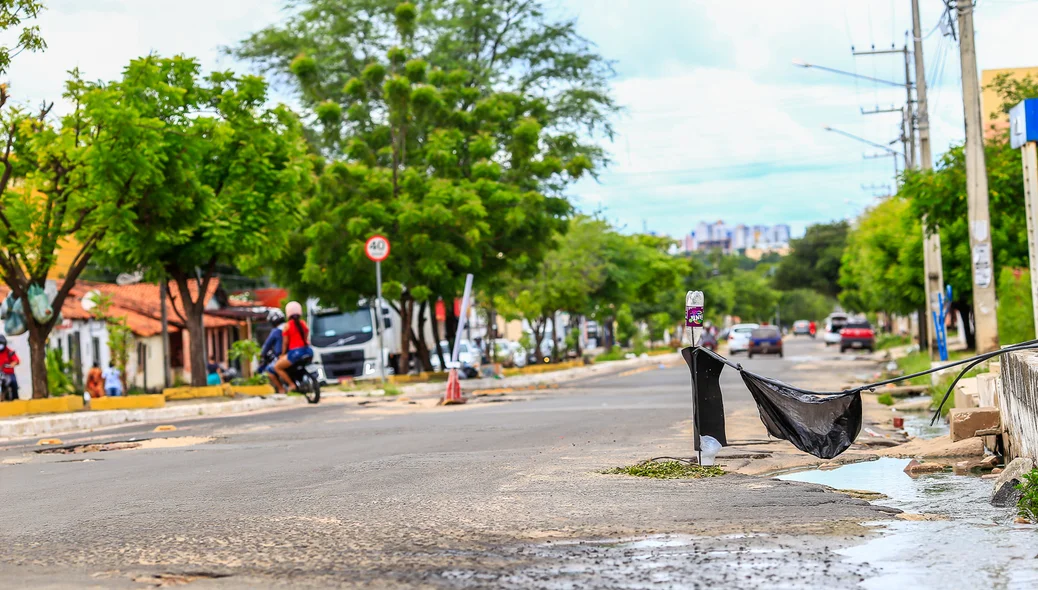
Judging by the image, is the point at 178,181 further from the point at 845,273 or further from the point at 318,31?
the point at 845,273

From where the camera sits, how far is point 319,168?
112 feet

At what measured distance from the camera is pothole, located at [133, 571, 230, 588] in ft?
20.6

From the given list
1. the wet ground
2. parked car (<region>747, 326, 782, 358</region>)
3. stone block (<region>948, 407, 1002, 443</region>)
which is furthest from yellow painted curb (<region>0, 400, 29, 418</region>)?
parked car (<region>747, 326, 782, 358</region>)

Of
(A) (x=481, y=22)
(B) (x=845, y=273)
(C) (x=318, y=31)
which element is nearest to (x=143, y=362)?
(C) (x=318, y=31)

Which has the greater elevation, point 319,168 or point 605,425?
point 319,168

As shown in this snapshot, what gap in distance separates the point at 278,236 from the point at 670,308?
55657mm

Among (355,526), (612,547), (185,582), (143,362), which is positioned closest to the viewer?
(185,582)

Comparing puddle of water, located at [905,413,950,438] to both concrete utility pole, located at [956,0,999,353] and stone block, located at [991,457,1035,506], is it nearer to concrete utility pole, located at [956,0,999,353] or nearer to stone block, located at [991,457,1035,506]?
concrete utility pole, located at [956,0,999,353]

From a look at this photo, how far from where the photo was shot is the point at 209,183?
2708 cm

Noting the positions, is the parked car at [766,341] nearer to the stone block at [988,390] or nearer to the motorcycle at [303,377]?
the motorcycle at [303,377]

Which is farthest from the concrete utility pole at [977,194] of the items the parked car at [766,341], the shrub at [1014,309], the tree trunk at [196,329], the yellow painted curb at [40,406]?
the parked car at [766,341]

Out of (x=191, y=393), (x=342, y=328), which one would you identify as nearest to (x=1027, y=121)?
(x=191, y=393)

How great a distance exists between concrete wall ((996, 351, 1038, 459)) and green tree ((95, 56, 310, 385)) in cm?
1738

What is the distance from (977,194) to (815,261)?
99.0 metres
